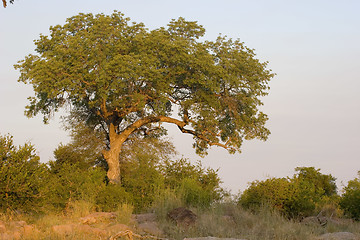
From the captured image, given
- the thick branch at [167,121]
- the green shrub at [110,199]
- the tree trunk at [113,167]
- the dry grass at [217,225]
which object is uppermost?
the thick branch at [167,121]

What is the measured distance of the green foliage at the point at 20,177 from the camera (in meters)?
13.7

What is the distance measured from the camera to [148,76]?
69.2 ft

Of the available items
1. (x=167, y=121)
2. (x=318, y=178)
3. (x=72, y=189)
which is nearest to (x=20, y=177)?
(x=72, y=189)

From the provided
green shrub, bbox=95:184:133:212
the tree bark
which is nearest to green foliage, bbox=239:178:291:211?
green shrub, bbox=95:184:133:212

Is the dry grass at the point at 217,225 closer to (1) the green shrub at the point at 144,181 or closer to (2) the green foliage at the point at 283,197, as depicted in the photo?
(2) the green foliage at the point at 283,197

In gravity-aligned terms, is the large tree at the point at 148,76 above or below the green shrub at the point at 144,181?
above

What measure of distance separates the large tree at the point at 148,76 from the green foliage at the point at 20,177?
627 cm

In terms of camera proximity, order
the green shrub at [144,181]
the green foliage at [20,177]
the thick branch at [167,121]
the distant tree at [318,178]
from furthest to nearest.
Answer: the distant tree at [318,178], the thick branch at [167,121], the green shrub at [144,181], the green foliage at [20,177]

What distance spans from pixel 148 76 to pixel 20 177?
9188 mm

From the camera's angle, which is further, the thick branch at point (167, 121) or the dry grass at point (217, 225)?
the thick branch at point (167, 121)

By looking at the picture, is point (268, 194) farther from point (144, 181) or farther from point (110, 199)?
point (110, 199)

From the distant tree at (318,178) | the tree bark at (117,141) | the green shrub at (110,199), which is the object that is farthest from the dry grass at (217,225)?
the distant tree at (318,178)

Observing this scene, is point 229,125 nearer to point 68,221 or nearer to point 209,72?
point 209,72

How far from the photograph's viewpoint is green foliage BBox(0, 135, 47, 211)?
13672 mm
